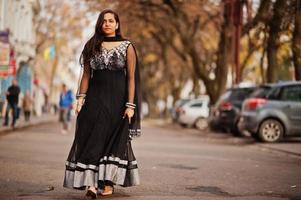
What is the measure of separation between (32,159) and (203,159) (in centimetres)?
334

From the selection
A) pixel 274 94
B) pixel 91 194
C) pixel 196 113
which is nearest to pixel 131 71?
pixel 91 194

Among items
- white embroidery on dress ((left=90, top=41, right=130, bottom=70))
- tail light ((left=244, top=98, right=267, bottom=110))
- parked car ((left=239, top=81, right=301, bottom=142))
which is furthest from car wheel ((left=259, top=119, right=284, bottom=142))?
white embroidery on dress ((left=90, top=41, right=130, bottom=70))

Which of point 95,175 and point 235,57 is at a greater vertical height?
point 235,57

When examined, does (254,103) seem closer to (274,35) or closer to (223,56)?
(274,35)

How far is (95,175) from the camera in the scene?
7750 mm

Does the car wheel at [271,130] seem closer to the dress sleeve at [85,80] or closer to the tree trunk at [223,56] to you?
the tree trunk at [223,56]

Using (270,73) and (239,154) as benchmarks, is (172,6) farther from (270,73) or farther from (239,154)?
(239,154)

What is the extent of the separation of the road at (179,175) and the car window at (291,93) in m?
4.31

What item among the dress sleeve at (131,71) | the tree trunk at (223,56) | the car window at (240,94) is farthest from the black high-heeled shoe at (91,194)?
the tree trunk at (223,56)

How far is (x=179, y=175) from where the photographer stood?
10.9 meters

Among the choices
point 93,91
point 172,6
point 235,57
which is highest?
point 172,6

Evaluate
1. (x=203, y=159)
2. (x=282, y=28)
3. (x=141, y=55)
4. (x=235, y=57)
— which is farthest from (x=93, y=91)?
(x=141, y=55)

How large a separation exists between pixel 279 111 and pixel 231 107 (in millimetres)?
5442

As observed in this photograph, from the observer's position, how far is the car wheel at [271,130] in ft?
68.2
